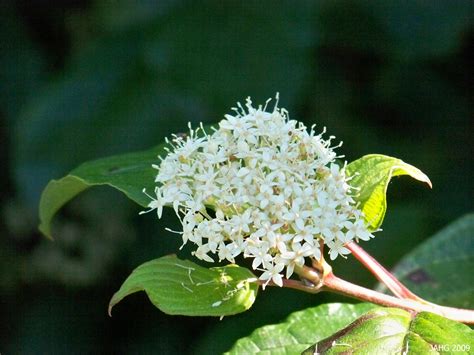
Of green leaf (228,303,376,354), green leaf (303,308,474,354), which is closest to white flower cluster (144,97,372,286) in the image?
green leaf (303,308,474,354)

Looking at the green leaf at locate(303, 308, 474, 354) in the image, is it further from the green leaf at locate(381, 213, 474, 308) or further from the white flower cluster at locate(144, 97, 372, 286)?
the green leaf at locate(381, 213, 474, 308)

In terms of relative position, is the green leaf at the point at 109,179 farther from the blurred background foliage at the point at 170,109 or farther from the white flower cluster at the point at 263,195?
the blurred background foliage at the point at 170,109

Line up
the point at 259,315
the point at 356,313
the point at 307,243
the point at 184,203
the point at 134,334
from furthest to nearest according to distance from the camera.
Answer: the point at 134,334, the point at 259,315, the point at 356,313, the point at 184,203, the point at 307,243

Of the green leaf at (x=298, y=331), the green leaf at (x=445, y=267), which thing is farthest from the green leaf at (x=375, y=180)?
the green leaf at (x=445, y=267)

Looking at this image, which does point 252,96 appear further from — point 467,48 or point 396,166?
point 396,166

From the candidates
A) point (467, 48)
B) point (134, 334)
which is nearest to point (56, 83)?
point (134, 334)

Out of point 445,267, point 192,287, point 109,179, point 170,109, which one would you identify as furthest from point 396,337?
point 170,109
